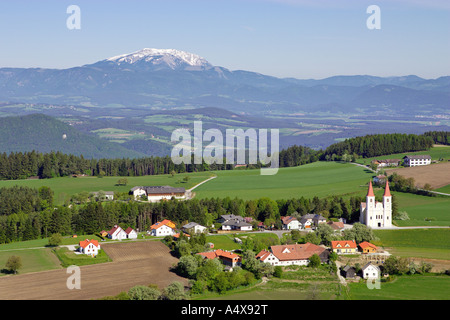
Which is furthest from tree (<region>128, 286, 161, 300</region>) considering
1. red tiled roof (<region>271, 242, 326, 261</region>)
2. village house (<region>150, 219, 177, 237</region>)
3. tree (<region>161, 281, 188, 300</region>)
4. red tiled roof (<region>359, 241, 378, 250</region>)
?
red tiled roof (<region>359, 241, 378, 250</region>)

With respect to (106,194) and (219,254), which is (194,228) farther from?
(106,194)

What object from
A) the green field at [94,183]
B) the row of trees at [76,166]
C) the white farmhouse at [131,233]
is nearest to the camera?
the white farmhouse at [131,233]

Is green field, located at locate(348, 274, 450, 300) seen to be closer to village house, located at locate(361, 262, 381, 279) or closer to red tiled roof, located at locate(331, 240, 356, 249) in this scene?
village house, located at locate(361, 262, 381, 279)

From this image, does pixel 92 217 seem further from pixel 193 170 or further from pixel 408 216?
pixel 193 170

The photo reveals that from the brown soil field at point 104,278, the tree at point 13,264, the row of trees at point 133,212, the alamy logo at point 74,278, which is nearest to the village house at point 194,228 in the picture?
the row of trees at point 133,212

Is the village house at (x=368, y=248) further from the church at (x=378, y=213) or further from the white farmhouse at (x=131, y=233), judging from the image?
the white farmhouse at (x=131, y=233)
